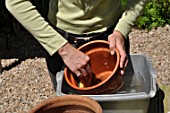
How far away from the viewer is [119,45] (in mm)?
2025

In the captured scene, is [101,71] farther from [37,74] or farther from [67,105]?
[37,74]

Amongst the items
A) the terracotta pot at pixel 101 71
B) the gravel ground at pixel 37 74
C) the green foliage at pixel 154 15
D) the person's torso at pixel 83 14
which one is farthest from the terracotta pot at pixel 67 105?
the green foliage at pixel 154 15

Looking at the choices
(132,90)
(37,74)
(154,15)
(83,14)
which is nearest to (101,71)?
(132,90)

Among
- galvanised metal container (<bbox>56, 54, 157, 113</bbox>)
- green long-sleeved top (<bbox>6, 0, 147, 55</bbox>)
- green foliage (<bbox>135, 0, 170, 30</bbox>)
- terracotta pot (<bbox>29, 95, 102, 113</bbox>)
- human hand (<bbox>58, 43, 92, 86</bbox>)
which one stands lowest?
green foliage (<bbox>135, 0, 170, 30</bbox>)

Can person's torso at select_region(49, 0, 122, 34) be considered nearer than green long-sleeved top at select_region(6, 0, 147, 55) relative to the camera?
No

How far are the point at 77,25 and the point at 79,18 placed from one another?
4 cm

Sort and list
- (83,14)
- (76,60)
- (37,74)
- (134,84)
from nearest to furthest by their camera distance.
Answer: (76,60) → (83,14) → (134,84) → (37,74)

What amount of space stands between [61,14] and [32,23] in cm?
23

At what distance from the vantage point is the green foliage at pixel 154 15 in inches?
166

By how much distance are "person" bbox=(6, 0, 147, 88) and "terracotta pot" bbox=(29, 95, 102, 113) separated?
0.13 meters

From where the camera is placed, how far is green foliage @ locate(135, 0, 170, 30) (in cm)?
421

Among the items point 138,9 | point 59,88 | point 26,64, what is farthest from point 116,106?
point 26,64

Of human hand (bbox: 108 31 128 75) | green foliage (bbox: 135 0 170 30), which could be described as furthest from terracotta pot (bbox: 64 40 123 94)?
green foliage (bbox: 135 0 170 30)

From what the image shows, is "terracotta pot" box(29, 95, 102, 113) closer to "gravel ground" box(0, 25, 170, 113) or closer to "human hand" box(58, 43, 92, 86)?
"human hand" box(58, 43, 92, 86)
